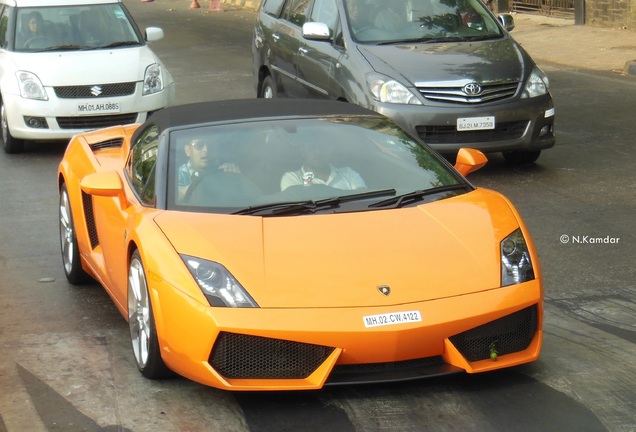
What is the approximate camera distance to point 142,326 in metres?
6.43

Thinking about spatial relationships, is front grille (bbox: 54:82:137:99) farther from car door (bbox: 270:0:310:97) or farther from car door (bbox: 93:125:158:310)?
car door (bbox: 93:125:158:310)

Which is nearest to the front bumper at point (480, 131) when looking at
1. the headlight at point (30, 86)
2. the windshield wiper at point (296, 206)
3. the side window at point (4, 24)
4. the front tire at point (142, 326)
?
the headlight at point (30, 86)

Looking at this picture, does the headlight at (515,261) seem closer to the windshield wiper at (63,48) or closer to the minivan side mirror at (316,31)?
the minivan side mirror at (316,31)

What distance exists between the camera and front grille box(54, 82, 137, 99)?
1398 cm

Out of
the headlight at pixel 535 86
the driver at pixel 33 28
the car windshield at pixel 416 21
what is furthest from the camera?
the driver at pixel 33 28

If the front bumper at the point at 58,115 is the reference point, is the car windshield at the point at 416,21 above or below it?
above

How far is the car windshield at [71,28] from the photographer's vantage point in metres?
14.8

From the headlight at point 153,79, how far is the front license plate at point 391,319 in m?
9.07

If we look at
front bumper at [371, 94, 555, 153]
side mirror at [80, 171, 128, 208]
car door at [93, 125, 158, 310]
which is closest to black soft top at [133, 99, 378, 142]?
car door at [93, 125, 158, 310]

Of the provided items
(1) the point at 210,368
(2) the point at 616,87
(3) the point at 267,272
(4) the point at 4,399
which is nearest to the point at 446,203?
(3) the point at 267,272

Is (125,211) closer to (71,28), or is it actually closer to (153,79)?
(153,79)

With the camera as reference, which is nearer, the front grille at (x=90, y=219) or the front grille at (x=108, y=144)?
the front grille at (x=90, y=219)

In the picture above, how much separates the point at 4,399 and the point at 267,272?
1438 mm

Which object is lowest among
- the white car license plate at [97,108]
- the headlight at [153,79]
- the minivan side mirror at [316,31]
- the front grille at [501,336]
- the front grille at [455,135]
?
the white car license plate at [97,108]
